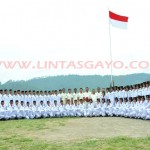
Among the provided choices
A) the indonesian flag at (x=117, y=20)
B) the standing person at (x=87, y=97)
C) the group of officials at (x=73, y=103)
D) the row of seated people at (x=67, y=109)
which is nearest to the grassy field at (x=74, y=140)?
the group of officials at (x=73, y=103)

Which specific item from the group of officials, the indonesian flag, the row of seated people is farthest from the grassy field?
the indonesian flag

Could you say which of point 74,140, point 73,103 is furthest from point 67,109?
point 74,140

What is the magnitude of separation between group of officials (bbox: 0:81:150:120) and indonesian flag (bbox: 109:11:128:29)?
12.2 feet

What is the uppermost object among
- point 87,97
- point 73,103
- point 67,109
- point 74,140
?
point 87,97

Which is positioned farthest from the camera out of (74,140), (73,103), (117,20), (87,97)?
(117,20)

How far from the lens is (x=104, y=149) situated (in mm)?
6555

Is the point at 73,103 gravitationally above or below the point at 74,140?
above

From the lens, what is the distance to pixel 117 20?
59.0 feet

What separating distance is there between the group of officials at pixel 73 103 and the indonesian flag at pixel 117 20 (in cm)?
372

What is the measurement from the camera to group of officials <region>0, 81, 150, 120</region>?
14.3 metres

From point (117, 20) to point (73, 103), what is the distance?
5.09 m

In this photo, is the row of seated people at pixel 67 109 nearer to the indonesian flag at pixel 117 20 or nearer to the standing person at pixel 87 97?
the standing person at pixel 87 97

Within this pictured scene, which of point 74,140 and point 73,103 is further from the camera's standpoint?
point 73,103

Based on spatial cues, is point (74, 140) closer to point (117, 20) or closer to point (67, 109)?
point (67, 109)
